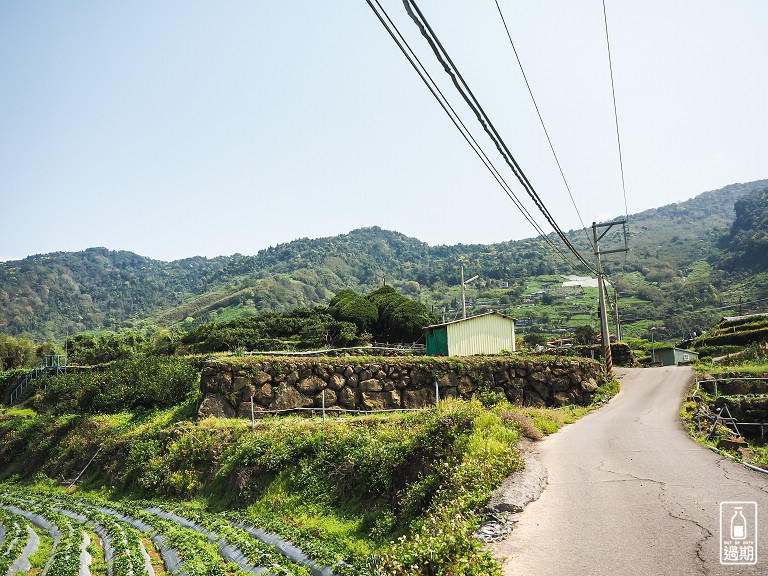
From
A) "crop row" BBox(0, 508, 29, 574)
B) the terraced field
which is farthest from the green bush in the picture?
"crop row" BBox(0, 508, 29, 574)

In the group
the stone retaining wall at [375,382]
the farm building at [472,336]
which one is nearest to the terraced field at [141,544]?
the stone retaining wall at [375,382]

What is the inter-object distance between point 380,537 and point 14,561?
29.6 ft

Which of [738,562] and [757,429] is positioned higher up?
[738,562]

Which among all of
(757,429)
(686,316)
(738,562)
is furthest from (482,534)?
(686,316)

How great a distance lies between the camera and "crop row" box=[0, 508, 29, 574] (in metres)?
13.1

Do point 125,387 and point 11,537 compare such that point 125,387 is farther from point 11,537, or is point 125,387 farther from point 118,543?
point 118,543

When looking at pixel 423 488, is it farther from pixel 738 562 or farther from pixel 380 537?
pixel 738 562

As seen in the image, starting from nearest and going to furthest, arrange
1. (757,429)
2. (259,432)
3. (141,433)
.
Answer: (259,432) < (757,429) < (141,433)

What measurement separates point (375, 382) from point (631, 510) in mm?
14523

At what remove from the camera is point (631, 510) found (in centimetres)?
880

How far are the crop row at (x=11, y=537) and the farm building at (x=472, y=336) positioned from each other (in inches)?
709

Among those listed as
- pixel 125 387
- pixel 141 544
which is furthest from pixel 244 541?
pixel 125 387

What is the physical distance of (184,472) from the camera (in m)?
19.0

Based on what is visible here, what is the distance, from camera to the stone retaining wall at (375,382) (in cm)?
2200
